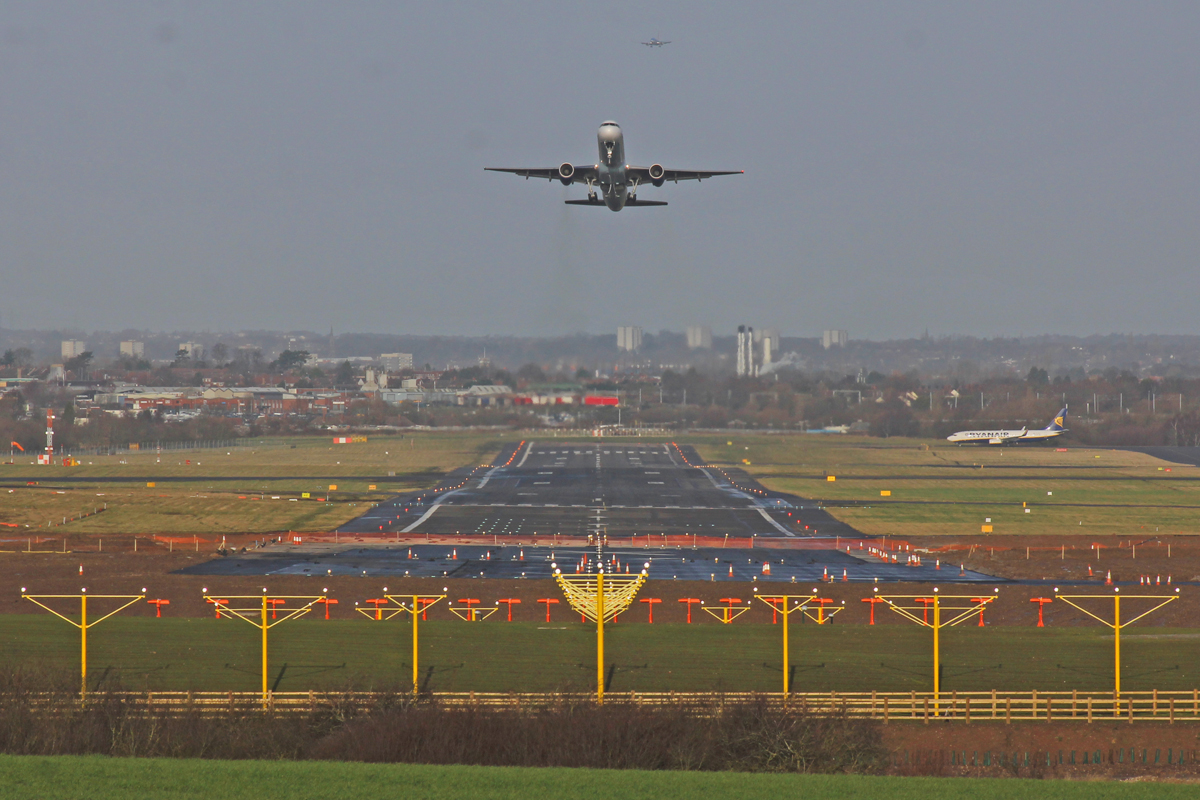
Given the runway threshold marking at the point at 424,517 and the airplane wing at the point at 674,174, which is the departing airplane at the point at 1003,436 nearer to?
the runway threshold marking at the point at 424,517

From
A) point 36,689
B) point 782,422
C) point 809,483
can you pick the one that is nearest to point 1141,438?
point 782,422

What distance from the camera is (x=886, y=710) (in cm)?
3234

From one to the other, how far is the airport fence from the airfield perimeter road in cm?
2431

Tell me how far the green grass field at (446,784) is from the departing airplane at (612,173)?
1233 inches

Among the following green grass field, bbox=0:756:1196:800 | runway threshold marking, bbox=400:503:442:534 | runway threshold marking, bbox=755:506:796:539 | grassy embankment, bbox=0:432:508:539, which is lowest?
runway threshold marking, bbox=755:506:796:539

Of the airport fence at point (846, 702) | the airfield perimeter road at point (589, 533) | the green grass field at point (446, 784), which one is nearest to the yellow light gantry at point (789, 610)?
the airport fence at point (846, 702)

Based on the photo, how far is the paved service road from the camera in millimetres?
79250

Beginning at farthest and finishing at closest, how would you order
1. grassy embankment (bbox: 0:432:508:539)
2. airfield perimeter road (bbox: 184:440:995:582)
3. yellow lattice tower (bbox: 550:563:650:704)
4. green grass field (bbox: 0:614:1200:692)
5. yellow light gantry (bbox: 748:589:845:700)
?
grassy embankment (bbox: 0:432:508:539), airfield perimeter road (bbox: 184:440:995:582), green grass field (bbox: 0:614:1200:692), yellow light gantry (bbox: 748:589:845:700), yellow lattice tower (bbox: 550:563:650:704)

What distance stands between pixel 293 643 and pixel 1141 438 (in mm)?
153688

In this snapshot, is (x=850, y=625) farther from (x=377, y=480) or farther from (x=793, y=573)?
(x=377, y=480)

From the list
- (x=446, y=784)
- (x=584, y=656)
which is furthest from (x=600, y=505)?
(x=446, y=784)

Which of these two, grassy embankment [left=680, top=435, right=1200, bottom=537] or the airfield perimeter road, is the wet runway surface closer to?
the airfield perimeter road

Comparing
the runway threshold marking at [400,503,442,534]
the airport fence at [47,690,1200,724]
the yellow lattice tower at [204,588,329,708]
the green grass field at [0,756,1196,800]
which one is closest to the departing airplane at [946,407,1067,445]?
the runway threshold marking at [400,503,442,534]

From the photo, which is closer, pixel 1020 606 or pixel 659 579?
pixel 1020 606
